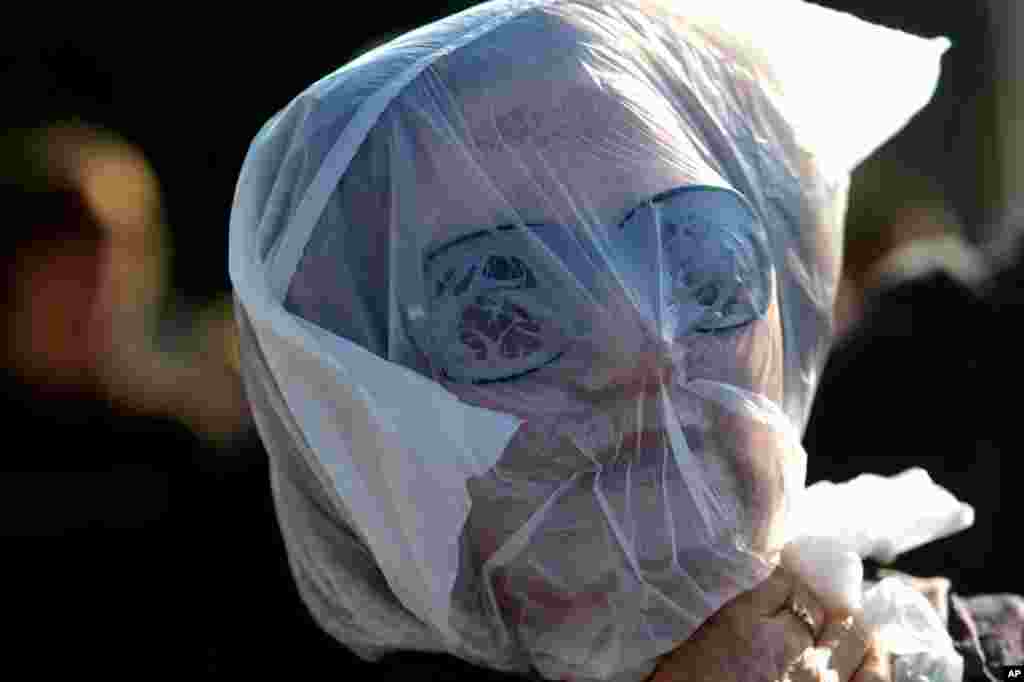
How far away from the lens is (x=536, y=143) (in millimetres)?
1450

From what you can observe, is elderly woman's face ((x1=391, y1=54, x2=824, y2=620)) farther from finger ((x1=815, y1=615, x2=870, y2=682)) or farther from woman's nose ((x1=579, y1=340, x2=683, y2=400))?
finger ((x1=815, y1=615, x2=870, y2=682))

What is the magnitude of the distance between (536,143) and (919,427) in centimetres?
156

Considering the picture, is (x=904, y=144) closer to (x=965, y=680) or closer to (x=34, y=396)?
(x=34, y=396)

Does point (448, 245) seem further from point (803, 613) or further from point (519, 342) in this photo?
point (803, 613)

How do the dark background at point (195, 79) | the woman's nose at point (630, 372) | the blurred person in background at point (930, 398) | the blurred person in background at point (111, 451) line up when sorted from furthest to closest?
the dark background at point (195, 79), the blurred person in background at point (111, 451), the blurred person in background at point (930, 398), the woman's nose at point (630, 372)

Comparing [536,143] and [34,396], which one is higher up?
[536,143]

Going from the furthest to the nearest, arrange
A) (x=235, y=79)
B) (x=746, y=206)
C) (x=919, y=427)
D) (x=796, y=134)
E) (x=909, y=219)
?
(x=909, y=219) → (x=235, y=79) → (x=919, y=427) → (x=796, y=134) → (x=746, y=206)

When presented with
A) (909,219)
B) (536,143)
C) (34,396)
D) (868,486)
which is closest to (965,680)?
(868,486)

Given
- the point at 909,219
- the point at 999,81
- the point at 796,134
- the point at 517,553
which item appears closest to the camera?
the point at 517,553

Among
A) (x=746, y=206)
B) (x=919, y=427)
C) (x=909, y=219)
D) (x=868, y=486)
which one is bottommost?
(x=909, y=219)

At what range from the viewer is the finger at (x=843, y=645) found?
1.50m

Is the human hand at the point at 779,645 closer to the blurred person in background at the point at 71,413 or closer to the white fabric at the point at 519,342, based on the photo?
the white fabric at the point at 519,342

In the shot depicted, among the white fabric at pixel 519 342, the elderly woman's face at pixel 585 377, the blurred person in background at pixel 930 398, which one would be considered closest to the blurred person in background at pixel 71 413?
the blurred person in background at pixel 930 398

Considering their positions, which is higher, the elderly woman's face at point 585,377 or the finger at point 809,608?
the elderly woman's face at point 585,377
